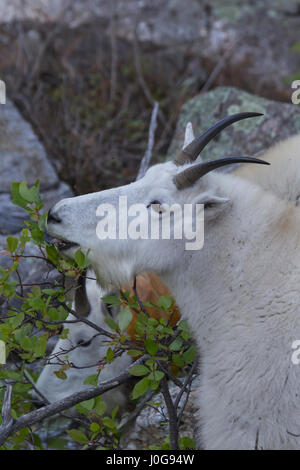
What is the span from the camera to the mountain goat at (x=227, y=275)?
7.88 feet

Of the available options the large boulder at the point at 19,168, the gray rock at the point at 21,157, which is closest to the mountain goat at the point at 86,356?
the large boulder at the point at 19,168

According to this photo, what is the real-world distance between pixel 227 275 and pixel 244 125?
2949 mm

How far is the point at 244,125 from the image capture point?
525cm

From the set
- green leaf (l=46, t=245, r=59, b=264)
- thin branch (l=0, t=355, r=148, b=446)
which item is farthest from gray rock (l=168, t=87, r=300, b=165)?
thin branch (l=0, t=355, r=148, b=446)

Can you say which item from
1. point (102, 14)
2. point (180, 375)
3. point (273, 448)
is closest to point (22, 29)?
point (102, 14)

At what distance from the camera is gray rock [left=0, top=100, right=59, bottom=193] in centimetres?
530

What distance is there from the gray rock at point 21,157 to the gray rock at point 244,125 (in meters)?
1.20

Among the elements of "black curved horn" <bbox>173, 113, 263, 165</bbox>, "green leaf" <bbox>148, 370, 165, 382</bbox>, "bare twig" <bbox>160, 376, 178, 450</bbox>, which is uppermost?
"black curved horn" <bbox>173, 113, 263, 165</bbox>

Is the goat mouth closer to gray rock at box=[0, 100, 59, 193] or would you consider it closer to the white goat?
the white goat

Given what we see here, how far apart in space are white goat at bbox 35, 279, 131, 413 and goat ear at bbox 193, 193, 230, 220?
102 centimetres

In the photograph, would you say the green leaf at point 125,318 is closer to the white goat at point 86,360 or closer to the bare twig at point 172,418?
the bare twig at point 172,418

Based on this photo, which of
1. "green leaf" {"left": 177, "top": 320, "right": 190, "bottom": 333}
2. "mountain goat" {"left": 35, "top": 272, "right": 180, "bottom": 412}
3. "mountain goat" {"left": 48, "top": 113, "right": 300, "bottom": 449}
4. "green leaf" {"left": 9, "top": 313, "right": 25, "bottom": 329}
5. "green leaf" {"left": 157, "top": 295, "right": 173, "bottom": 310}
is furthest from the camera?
"mountain goat" {"left": 35, "top": 272, "right": 180, "bottom": 412}

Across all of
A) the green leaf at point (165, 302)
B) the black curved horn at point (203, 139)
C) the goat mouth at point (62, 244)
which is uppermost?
the black curved horn at point (203, 139)

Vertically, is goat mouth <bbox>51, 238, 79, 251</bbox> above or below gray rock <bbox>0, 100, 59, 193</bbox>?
below
